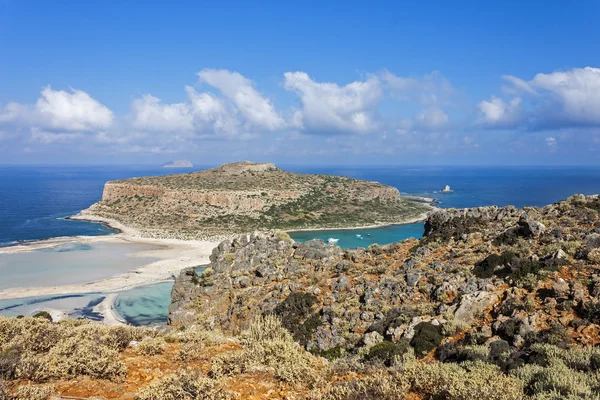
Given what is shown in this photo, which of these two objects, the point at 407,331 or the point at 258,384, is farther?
the point at 407,331

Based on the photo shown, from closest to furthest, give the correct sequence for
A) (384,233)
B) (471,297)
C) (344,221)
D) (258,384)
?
(258,384), (471,297), (384,233), (344,221)

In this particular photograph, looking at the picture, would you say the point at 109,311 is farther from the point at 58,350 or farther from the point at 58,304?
the point at 58,350

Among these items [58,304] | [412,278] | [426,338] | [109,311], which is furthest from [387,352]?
[58,304]

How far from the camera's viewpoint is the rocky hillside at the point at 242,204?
90069 mm

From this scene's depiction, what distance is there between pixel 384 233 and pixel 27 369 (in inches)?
3179

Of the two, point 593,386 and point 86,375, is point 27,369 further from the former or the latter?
point 593,386

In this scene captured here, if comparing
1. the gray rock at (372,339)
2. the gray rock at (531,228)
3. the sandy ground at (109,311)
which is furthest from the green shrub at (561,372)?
the sandy ground at (109,311)

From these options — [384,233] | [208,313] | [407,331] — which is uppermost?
[407,331]

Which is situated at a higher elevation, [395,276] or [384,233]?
[395,276]

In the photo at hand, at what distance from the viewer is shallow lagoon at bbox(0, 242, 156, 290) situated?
1866 inches

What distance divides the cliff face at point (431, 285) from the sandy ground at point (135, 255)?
18058 millimetres

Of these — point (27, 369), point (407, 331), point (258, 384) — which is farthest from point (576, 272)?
A: point (27, 369)

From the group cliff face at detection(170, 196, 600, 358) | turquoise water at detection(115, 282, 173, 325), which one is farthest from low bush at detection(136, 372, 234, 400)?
turquoise water at detection(115, 282, 173, 325)

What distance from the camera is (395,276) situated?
61.1ft
